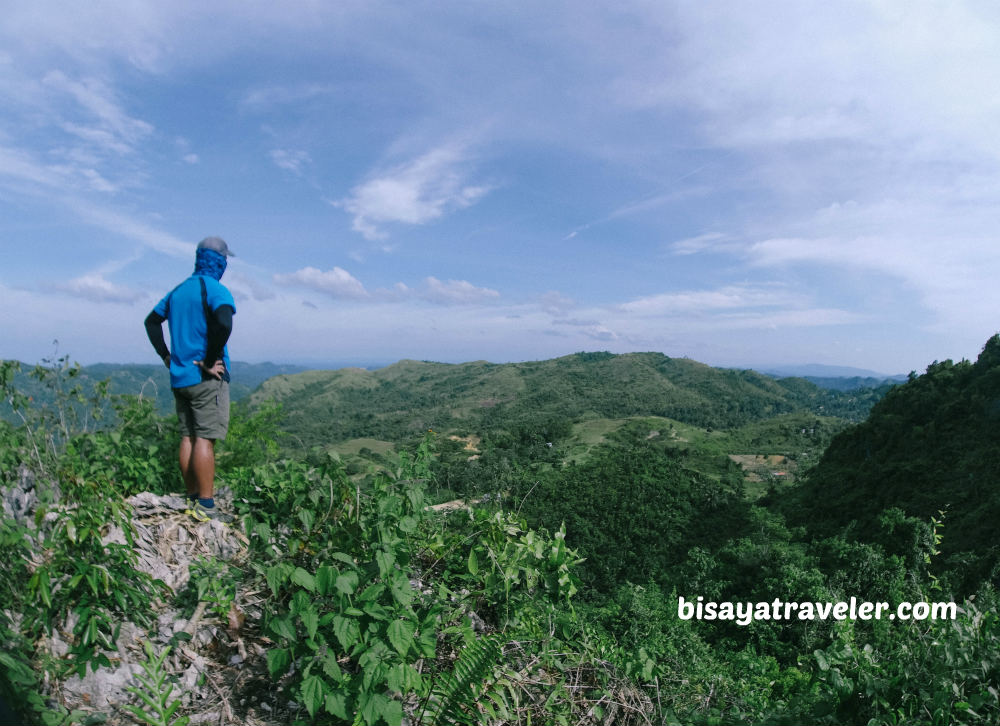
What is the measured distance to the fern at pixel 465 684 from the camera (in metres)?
2.18

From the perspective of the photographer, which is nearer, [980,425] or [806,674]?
[806,674]

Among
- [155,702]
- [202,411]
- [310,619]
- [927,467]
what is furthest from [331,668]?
[927,467]

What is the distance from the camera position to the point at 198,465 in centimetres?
384

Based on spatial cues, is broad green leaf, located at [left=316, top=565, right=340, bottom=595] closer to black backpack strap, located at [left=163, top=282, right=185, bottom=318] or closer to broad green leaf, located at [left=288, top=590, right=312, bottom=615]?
broad green leaf, located at [left=288, top=590, right=312, bottom=615]

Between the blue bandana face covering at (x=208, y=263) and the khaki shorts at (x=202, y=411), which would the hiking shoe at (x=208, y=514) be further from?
the blue bandana face covering at (x=208, y=263)

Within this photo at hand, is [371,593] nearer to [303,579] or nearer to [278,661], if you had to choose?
[303,579]

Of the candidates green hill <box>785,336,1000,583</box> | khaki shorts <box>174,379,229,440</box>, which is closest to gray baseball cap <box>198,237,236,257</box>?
khaki shorts <box>174,379,229,440</box>

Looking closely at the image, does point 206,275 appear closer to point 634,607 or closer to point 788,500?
point 634,607

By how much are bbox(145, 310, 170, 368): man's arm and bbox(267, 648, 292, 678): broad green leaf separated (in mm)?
2801

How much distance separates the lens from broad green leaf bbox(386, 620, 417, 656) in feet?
6.63

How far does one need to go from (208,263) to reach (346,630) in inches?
125

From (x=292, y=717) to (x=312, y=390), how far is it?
203791 mm

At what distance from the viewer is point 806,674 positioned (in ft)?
27.6

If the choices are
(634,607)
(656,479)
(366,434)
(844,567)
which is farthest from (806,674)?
(366,434)
